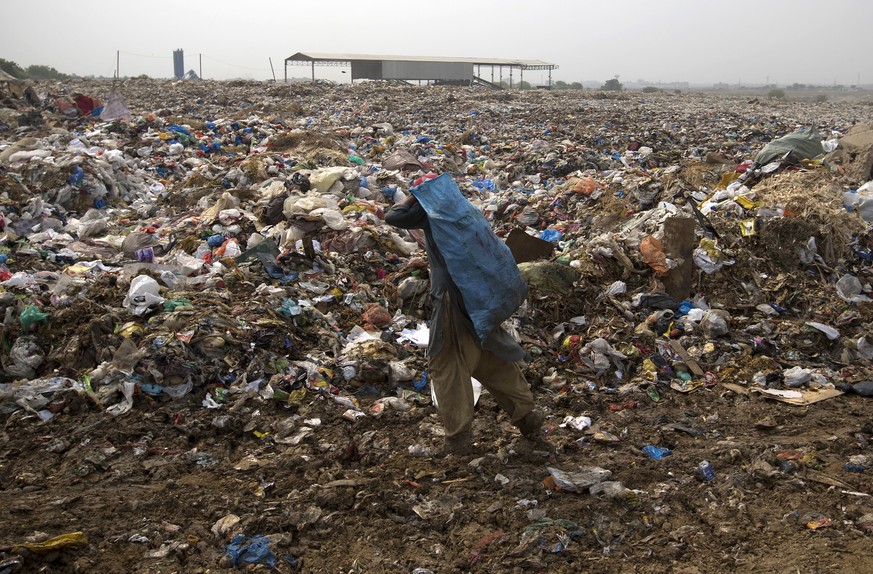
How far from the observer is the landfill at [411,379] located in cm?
263

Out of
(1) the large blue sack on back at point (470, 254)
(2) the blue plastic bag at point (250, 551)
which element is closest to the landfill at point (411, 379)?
(2) the blue plastic bag at point (250, 551)

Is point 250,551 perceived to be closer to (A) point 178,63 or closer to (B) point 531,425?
(B) point 531,425

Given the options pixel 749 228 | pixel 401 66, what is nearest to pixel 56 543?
pixel 749 228

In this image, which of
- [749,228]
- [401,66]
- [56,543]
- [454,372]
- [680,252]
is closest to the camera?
[56,543]

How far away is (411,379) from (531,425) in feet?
3.39

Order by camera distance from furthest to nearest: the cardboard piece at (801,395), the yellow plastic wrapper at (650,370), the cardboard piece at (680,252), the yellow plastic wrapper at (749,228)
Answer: the yellow plastic wrapper at (749,228)
the cardboard piece at (680,252)
the yellow plastic wrapper at (650,370)
the cardboard piece at (801,395)

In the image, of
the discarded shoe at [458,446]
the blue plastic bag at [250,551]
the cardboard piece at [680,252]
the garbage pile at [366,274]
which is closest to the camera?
the blue plastic bag at [250,551]

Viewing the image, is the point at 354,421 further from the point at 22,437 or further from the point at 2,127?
the point at 2,127

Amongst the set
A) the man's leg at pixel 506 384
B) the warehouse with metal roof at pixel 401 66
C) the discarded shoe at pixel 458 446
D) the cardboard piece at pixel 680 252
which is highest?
the warehouse with metal roof at pixel 401 66

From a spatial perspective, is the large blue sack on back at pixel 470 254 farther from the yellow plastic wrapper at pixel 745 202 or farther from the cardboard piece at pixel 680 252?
the yellow plastic wrapper at pixel 745 202

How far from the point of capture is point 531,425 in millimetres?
3338

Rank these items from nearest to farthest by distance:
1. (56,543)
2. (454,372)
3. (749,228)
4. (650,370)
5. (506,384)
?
(56,543) < (454,372) < (506,384) < (650,370) < (749,228)

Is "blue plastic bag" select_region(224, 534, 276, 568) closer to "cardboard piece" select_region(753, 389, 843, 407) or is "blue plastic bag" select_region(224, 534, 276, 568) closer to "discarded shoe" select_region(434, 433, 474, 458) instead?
"discarded shoe" select_region(434, 433, 474, 458)

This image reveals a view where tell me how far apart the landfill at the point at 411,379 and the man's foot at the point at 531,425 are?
2.4 inches
